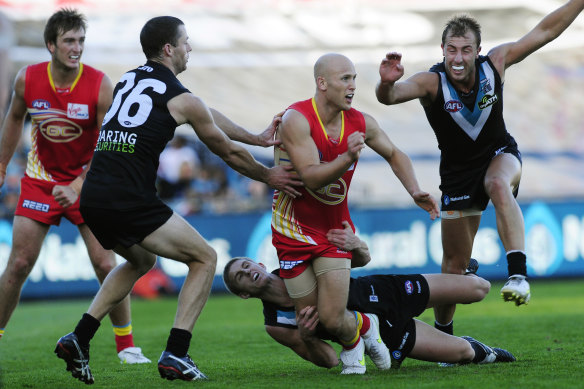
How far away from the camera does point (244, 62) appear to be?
944 inches

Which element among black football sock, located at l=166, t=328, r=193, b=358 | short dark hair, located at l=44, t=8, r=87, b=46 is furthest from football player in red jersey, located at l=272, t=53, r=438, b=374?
short dark hair, located at l=44, t=8, r=87, b=46

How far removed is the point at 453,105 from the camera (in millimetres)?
7066

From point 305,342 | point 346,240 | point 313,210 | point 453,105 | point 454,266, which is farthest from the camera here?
point 454,266

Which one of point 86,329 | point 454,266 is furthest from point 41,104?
point 454,266

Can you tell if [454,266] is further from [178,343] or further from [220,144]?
[178,343]

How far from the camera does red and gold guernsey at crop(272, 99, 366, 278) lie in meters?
6.30

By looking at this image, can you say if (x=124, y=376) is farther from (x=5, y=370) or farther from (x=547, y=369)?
(x=547, y=369)

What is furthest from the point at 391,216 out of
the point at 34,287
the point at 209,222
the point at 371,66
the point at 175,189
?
the point at 371,66

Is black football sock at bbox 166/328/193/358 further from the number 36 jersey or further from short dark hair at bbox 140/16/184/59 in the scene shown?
short dark hair at bbox 140/16/184/59

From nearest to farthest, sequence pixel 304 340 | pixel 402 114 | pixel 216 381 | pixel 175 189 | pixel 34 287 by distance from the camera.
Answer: pixel 216 381
pixel 304 340
pixel 34 287
pixel 175 189
pixel 402 114

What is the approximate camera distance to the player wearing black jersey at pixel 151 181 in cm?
591

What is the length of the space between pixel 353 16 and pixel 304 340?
19.1m

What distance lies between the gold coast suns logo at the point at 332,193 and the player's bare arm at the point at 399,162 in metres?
0.40

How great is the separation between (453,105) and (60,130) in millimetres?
3476
